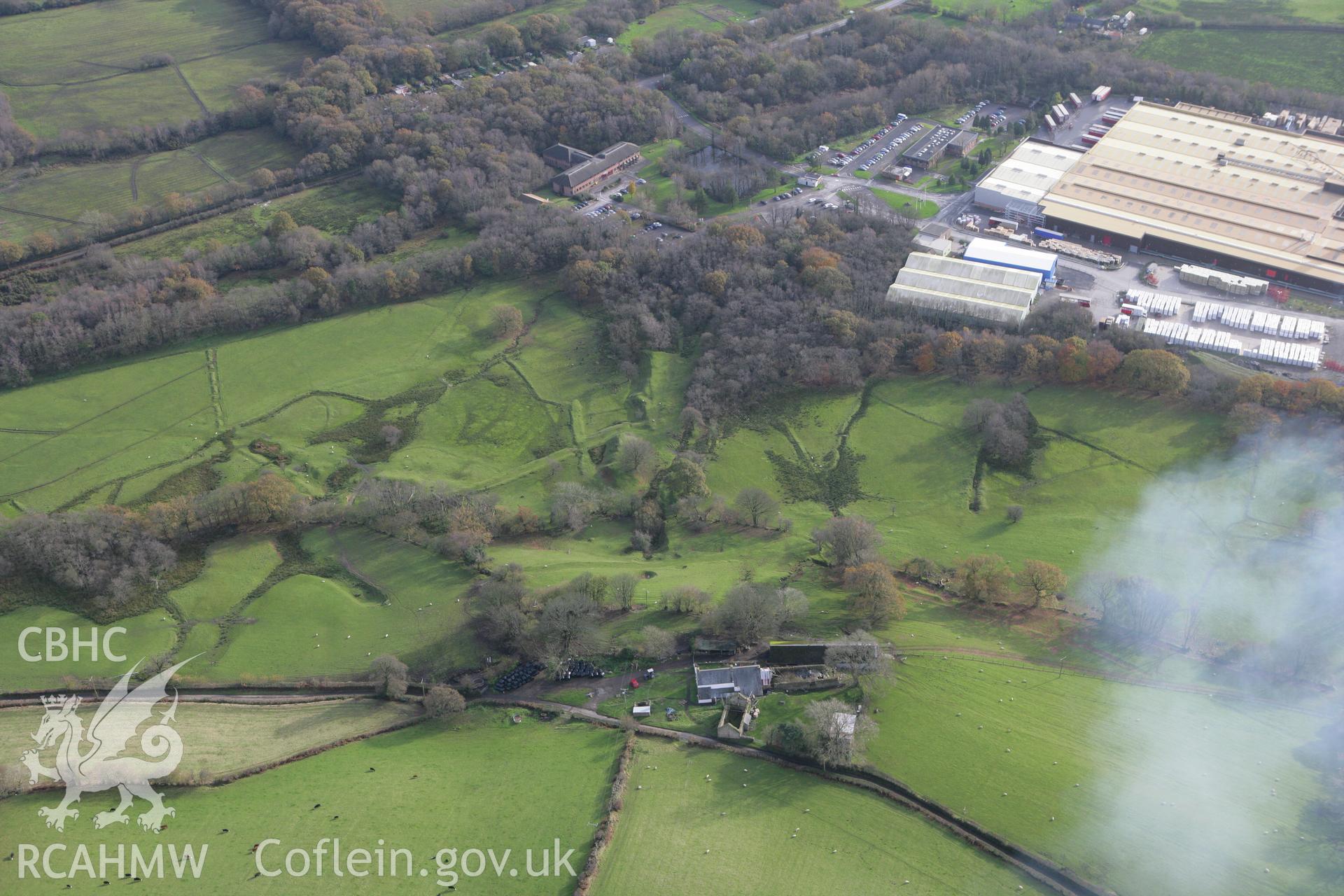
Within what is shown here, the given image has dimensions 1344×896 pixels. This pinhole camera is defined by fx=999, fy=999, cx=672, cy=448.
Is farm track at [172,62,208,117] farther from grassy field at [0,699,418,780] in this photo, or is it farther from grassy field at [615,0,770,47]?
grassy field at [0,699,418,780]

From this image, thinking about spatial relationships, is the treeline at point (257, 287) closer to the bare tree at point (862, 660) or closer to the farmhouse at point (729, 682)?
the farmhouse at point (729, 682)

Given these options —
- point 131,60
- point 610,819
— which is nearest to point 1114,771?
point 610,819

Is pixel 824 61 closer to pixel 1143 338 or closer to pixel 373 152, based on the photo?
pixel 373 152

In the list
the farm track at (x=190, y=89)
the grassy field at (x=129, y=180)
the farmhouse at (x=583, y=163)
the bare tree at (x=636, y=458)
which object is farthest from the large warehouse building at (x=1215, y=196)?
the farm track at (x=190, y=89)

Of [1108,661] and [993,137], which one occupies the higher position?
[993,137]

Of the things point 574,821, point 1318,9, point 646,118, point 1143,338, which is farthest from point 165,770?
point 1318,9

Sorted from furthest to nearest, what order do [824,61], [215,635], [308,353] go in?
[824,61], [308,353], [215,635]

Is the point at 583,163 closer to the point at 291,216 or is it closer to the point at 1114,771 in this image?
the point at 291,216
